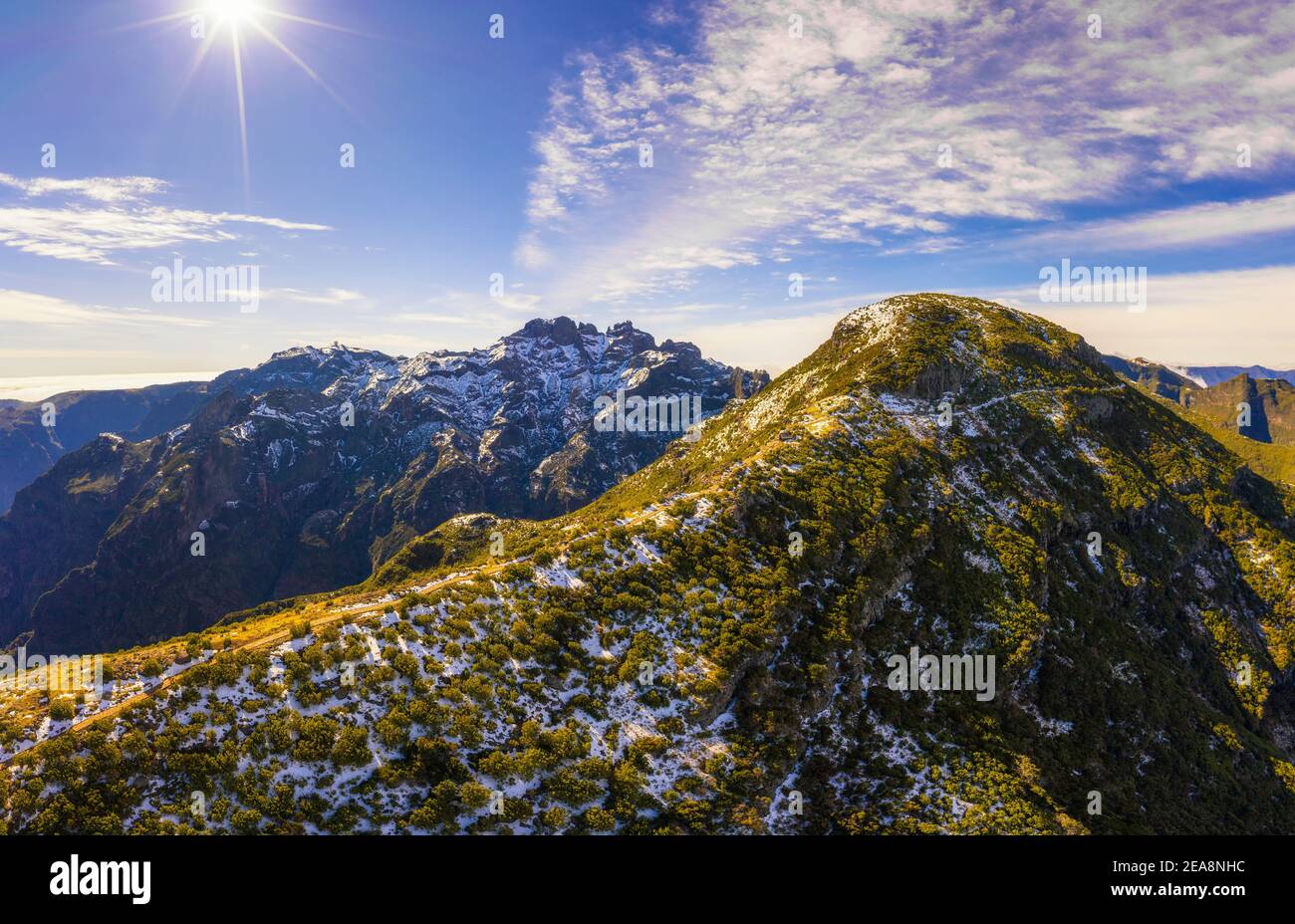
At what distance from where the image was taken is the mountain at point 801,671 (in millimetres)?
39594

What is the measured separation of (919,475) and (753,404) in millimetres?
77537

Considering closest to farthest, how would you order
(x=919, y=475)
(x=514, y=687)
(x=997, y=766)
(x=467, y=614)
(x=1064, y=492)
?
(x=514, y=687) < (x=467, y=614) < (x=997, y=766) < (x=919, y=475) < (x=1064, y=492)

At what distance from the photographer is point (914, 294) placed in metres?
166

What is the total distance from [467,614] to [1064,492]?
357 feet

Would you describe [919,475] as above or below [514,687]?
above

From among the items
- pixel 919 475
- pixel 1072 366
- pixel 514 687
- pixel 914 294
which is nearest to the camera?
pixel 514 687

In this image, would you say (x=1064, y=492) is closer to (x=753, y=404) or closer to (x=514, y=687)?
(x=753, y=404)

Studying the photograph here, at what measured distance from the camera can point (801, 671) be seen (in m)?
60.4

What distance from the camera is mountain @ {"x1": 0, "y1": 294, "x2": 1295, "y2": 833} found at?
130 feet
